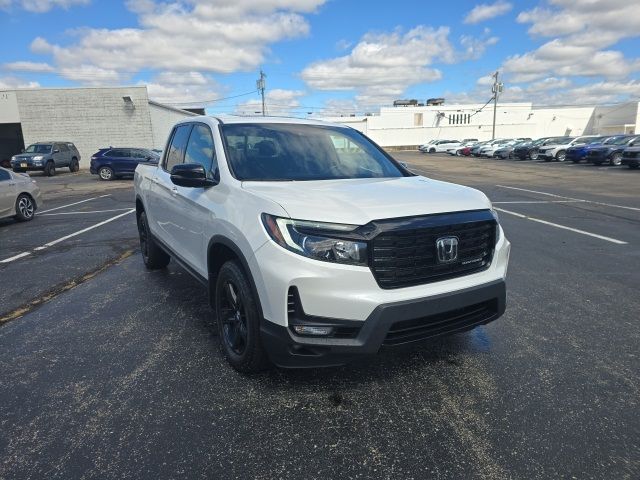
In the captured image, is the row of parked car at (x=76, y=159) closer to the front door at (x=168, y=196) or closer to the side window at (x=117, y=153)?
the side window at (x=117, y=153)

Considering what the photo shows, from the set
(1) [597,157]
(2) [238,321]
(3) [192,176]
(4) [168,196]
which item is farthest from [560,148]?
(2) [238,321]

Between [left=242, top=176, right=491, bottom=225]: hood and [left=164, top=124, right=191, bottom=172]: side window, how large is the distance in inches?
68.2

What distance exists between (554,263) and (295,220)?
4782 millimetres

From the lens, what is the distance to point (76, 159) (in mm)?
29438

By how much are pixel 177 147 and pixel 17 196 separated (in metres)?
7.85

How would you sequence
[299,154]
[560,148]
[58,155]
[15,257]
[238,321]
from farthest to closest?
[560,148]
[58,155]
[15,257]
[299,154]
[238,321]

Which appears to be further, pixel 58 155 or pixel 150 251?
pixel 58 155

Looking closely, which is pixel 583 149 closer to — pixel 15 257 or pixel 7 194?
pixel 7 194

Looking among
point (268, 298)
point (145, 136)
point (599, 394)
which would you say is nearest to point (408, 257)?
point (268, 298)

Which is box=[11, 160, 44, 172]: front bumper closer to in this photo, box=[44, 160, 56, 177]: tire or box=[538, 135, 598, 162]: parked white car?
box=[44, 160, 56, 177]: tire

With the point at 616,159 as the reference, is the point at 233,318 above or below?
above

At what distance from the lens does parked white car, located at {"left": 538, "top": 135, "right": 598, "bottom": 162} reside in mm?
31555

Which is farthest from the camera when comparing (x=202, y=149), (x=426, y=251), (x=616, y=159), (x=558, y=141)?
(x=558, y=141)

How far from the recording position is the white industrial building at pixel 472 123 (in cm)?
7544
